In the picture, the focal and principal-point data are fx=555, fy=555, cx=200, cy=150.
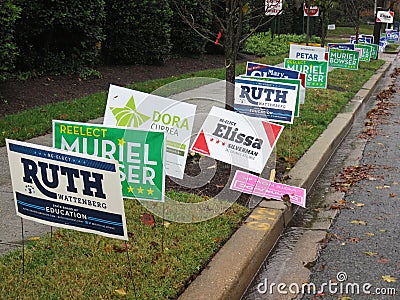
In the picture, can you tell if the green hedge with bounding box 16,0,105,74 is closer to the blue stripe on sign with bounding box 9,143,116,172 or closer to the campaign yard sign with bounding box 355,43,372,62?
the blue stripe on sign with bounding box 9,143,116,172

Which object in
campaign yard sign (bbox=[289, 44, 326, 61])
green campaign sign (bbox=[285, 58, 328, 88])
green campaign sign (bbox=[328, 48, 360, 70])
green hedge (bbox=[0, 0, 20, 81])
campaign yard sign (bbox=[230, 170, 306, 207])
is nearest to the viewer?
campaign yard sign (bbox=[230, 170, 306, 207])

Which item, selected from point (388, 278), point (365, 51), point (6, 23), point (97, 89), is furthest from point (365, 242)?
point (365, 51)

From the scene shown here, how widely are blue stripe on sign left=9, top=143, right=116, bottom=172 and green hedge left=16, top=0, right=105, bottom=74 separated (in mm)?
7723

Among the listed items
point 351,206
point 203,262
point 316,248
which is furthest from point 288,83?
point 203,262

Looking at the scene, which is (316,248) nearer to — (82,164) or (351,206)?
(351,206)

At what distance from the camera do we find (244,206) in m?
5.44

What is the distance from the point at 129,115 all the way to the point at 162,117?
1.37 ft

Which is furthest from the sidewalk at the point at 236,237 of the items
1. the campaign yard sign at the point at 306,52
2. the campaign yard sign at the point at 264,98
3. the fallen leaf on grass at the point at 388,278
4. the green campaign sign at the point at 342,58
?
the green campaign sign at the point at 342,58

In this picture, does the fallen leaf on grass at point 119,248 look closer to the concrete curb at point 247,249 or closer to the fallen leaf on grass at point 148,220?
the fallen leaf on grass at point 148,220

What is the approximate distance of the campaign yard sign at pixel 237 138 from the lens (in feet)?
18.3

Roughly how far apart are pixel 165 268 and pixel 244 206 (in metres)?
1.62

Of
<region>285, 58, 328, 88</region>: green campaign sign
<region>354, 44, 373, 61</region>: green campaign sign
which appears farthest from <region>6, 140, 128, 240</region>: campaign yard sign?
<region>354, 44, 373, 61</region>: green campaign sign

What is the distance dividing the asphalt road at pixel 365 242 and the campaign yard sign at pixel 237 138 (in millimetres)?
1044

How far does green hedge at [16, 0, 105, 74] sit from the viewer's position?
11.1 metres
